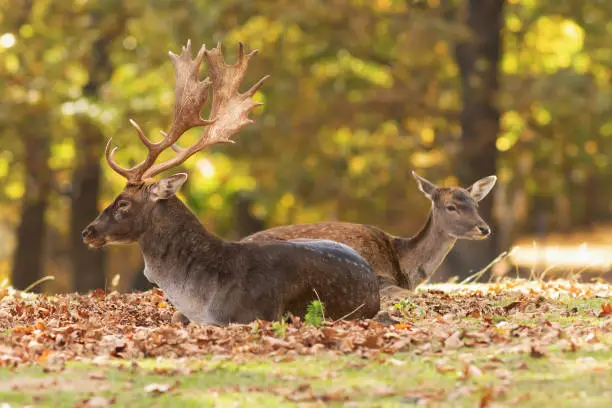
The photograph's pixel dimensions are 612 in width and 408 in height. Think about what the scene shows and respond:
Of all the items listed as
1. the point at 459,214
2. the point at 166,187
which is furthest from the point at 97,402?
the point at 459,214

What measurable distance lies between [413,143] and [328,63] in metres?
2.31

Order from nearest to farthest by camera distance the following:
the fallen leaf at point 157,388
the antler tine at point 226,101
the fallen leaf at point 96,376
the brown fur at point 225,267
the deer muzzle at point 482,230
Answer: the fallen leaf at point 157,388
the fallen leaf at point 96,376
the brown fur at point 225,267
the antler tine at point 226,101
the deer muzzle at point 482,230

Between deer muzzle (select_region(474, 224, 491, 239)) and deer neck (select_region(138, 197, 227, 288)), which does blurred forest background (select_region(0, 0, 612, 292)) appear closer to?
deer muzzle (select_region(474, 224, 491, 239))

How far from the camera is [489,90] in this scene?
20.4 m

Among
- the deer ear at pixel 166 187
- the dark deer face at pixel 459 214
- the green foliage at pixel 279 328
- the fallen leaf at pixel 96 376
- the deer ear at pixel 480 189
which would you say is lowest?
the fallen leaf at pixel 96 376

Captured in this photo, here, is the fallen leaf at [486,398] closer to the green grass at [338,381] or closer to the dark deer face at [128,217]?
the green grass at [338,381]

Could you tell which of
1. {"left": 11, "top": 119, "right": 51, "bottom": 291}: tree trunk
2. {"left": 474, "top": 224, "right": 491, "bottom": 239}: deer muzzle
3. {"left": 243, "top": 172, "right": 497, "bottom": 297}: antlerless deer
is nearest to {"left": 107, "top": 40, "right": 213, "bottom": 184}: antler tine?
{"left": 243, "top": 172, "right": 497, "bottom": 297}: antlerless deer

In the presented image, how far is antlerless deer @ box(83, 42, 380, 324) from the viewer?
8898 mm

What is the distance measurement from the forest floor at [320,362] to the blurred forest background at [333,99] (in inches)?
433

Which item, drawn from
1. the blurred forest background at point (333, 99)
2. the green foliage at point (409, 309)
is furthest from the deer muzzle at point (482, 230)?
the blurred forest background at point (333, 99)

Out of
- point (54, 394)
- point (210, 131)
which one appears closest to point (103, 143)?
point (210, 131)

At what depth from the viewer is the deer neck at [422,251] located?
1231 cm

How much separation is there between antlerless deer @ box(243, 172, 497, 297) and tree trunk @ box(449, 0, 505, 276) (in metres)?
7.29

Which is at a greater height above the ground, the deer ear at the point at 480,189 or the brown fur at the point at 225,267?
the deer ear at the point at 480,189
